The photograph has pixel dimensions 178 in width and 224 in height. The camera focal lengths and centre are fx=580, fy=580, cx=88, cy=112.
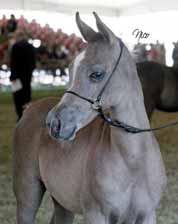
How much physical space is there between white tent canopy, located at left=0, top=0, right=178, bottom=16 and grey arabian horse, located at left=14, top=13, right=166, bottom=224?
58.3 ft

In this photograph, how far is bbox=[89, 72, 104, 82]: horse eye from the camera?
110 inches

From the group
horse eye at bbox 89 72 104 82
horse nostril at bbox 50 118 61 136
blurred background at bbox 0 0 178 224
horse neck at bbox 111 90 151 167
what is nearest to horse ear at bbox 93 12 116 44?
horse eye at bbox 89 72 104 82

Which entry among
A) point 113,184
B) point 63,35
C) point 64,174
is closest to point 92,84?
point 113,184

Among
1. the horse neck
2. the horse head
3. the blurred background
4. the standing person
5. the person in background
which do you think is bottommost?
the blurred background

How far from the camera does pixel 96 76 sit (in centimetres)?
280

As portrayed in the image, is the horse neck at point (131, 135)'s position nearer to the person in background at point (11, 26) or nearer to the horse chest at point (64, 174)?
the horse chest at point (64, 174)

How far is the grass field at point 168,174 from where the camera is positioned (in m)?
5.37

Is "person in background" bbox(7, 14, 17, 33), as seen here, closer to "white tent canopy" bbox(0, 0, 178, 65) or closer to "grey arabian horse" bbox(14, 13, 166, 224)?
"white tent canopy" bbox(0, 0, 178, 65)

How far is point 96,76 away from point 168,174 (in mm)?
4585

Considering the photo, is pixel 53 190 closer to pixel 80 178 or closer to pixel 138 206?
pixel 80 178

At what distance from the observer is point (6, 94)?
18.7 meters

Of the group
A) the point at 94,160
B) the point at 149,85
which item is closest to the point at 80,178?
the point at 94,160

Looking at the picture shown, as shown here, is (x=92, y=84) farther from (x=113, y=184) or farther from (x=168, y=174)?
(x=168, y=174)

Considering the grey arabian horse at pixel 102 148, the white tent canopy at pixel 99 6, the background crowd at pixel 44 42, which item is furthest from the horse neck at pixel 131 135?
the white tent canopy at pixel 99 6
